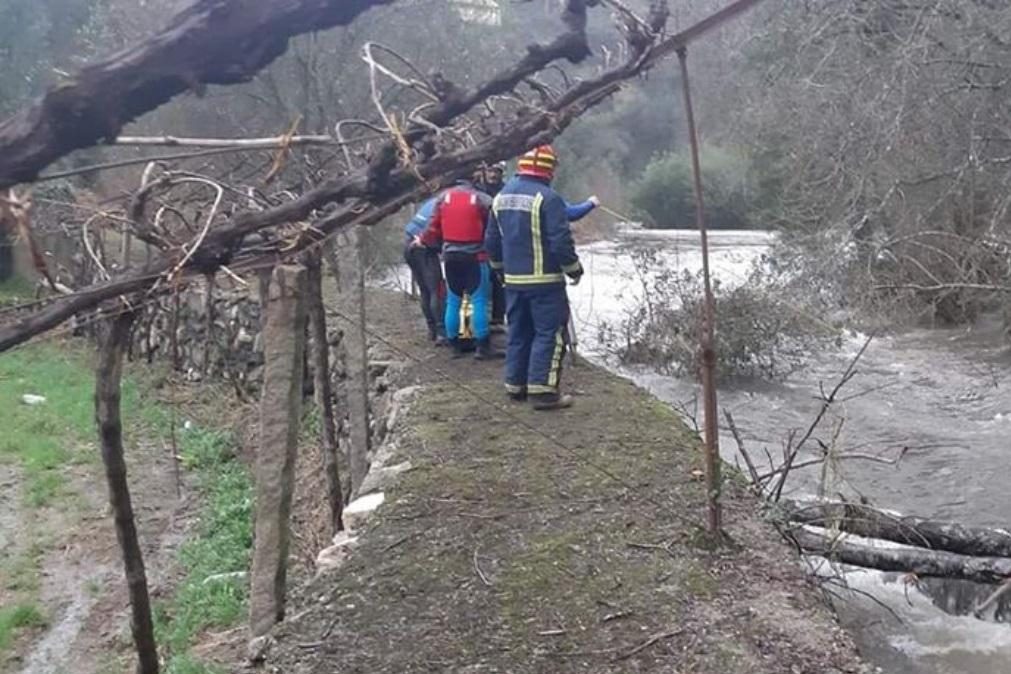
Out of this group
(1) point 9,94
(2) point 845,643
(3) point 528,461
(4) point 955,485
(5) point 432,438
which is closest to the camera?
(2) point 845,643

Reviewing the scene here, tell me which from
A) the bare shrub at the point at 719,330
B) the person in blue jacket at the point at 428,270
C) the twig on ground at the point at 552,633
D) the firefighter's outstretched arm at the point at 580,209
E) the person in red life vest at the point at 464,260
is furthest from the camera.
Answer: the bare shrub at the point at 719,330

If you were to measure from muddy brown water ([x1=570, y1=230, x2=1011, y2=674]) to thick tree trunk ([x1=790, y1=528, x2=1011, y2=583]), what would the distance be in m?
0.34

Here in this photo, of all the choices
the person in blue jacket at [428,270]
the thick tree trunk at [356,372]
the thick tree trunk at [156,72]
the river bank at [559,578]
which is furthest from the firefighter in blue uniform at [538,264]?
the thick tree trunk at [156,72]

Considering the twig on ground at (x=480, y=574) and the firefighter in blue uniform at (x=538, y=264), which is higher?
the firefighter in blue uniform at (x=538, y=264)

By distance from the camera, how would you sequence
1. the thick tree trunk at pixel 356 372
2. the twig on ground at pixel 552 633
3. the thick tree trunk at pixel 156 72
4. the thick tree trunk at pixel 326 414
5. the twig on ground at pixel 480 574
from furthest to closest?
the thick tree trunk at pixel 356 372
the thick tree trunk at pixel 326 414
the twig on ground at pixel 480 574
the twig on ground at pixel 552 633
the thick tree trunk at pixel 156 72

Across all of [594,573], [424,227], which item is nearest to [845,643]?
[594,573]

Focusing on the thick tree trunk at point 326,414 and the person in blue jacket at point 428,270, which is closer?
the thick tree trunk at point 326,414

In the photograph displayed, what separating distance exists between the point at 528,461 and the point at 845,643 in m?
2.17

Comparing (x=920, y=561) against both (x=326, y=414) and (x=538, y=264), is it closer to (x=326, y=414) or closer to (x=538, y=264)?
(x=538, y=264)

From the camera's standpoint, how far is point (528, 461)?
5.65 m

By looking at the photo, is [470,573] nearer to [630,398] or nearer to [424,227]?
[630,398]

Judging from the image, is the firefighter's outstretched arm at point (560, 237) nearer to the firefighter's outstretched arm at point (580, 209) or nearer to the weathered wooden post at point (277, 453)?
the firefighter's outstretched arm at point (580, 209)

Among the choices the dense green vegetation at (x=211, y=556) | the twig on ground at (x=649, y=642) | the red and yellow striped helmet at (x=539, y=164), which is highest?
the red and yellow striped helmet at (x=539, y=164)

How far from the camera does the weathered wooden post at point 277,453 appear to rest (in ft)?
16.6
